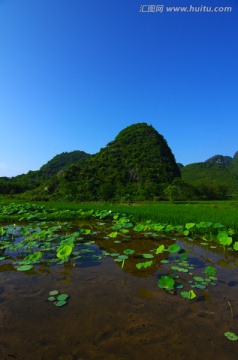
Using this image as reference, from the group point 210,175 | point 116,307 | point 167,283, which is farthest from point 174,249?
point 210,175

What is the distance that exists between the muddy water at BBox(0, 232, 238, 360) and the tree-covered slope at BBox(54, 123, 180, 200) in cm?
3626

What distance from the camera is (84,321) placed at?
9.93 ft

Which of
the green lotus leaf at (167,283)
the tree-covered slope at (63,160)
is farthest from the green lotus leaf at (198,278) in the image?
the tree-covered slope at (63,160)

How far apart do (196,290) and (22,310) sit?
8.53ft

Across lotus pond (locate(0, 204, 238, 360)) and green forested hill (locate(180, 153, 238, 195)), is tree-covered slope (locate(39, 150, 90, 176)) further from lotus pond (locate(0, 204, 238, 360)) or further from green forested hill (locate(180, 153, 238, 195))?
lotus pond (locate(0, 204, 238, 360))

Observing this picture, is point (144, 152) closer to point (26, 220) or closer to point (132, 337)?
point (26, 220)

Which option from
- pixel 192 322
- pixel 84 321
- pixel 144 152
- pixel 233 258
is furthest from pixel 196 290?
pixel 144 152

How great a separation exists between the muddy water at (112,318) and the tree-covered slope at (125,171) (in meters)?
36.3

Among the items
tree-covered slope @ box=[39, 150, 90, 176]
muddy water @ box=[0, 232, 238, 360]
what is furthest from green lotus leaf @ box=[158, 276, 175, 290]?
tree-covered slope @ box=[39, 150, 90, 176]

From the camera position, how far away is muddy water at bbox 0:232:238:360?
250cm

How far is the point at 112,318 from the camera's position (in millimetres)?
3102

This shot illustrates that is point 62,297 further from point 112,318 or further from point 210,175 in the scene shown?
point 210,175

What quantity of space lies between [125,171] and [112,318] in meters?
54.5

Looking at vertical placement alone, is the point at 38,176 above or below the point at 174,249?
above
